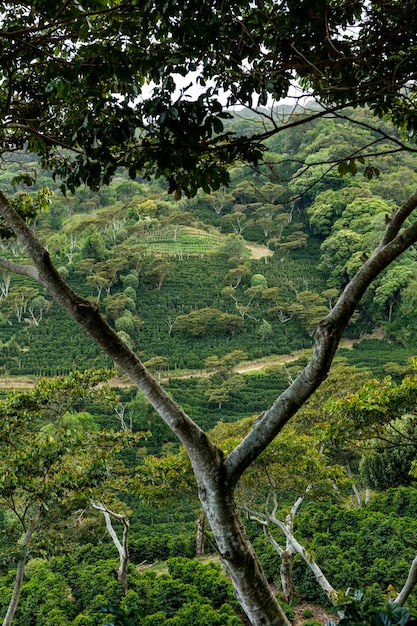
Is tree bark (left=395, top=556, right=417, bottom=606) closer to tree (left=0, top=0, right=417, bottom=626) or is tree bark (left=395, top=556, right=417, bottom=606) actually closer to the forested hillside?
tree (left=0, top=0, right=417, bottom=626)

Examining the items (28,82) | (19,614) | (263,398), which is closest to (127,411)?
(263,398)

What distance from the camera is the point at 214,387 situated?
2408 cm

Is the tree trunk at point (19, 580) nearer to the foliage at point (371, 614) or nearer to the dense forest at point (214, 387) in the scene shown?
the dense forest at point (214, 387)

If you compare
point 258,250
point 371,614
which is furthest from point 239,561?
point 258,250

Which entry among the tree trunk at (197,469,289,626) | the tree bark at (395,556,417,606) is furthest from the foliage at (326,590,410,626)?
the tree bark at (395,556,417,606)

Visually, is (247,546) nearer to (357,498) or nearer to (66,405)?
Result: (66,405)

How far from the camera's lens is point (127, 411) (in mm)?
22688

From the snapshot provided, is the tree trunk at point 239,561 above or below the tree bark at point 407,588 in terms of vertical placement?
above

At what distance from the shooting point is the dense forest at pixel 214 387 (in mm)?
6086

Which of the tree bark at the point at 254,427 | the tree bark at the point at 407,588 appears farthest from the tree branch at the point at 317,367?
the tree bark at the point at 407,588

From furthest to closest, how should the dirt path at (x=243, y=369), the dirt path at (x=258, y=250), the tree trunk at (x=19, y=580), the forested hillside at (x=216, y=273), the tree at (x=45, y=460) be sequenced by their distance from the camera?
the dirt path at (x=258, y=250)
the forested hillside at (x=216, y=273)
the dirt path at (x=243, y=369)
the tree at (x=45, y=460)
the tree trunk at (x=19, y=580)

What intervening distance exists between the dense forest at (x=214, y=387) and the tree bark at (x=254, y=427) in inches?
15.0

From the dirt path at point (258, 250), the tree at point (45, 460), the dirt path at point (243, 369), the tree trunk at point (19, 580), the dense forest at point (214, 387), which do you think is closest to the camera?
the tree trunk at point (19, 580)

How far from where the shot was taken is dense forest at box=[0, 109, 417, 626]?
609 cm
